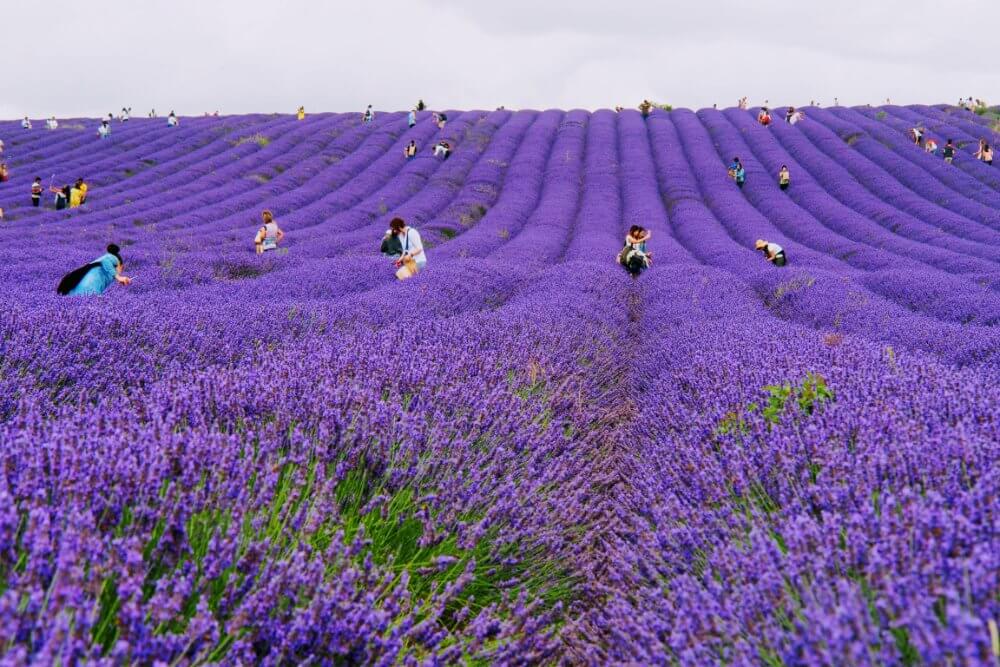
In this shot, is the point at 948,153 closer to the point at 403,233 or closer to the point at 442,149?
the point at 442,149

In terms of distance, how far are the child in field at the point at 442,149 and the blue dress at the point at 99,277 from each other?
16.5 metres

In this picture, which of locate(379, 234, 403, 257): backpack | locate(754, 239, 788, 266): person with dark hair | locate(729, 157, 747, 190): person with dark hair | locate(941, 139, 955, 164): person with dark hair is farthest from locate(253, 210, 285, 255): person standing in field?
locate(941, 139, 955, 164): person with dark hair

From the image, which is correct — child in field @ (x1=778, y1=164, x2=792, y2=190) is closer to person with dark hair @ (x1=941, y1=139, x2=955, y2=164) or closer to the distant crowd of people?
the distant crowd of people

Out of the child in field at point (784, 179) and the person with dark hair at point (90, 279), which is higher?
the child in field at point (784, 179)

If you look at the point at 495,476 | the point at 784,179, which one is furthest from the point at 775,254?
the point at 784,179

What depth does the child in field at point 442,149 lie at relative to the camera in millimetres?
21844

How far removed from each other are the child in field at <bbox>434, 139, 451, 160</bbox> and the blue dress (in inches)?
650

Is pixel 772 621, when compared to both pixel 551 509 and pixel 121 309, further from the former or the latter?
pixel 121 309

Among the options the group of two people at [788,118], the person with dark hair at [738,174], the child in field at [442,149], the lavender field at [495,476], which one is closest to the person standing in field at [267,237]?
the lavender field at [495,476]

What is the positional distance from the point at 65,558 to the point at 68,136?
28957 mm

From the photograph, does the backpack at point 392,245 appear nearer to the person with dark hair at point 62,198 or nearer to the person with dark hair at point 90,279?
the person with dark hair at point 90,279

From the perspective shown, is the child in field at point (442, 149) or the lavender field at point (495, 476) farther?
the child in field at point (442, 149)

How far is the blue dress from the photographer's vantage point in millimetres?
5646

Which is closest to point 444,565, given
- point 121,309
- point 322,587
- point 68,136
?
point 322,587
